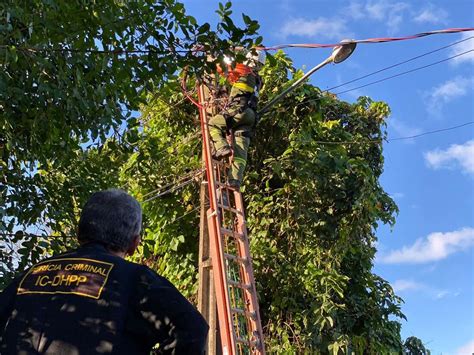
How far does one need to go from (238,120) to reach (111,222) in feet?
12.6

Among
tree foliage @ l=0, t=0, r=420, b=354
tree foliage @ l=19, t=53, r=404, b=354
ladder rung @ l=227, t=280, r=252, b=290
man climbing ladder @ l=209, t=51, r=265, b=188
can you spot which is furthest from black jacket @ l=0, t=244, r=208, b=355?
tree foliage @ l=19, t=53, r=404, b=354

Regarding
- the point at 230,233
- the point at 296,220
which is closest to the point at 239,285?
the point at 230,233

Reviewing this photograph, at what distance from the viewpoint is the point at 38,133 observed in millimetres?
3291

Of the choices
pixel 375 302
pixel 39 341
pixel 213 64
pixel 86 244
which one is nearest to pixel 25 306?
pixel 39 341

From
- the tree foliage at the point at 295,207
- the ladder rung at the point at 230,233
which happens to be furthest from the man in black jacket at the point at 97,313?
the ladder rung at the point at 230,233

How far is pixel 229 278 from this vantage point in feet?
15.4

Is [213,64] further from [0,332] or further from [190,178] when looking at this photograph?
[190,178]

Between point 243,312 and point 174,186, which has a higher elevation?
point 174,186

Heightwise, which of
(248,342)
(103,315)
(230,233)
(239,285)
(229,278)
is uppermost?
(230,233)

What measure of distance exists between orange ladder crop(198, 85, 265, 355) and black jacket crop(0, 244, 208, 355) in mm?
2667

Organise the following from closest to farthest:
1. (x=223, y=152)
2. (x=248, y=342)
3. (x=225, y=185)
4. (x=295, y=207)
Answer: (x=248, y=342), (x=225, y=185), (x=223, y=152), (x=295, y=207)

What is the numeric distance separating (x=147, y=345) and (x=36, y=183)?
85.4 inches

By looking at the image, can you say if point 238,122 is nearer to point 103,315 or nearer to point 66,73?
point 66,73

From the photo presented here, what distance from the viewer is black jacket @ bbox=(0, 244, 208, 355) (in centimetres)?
148
